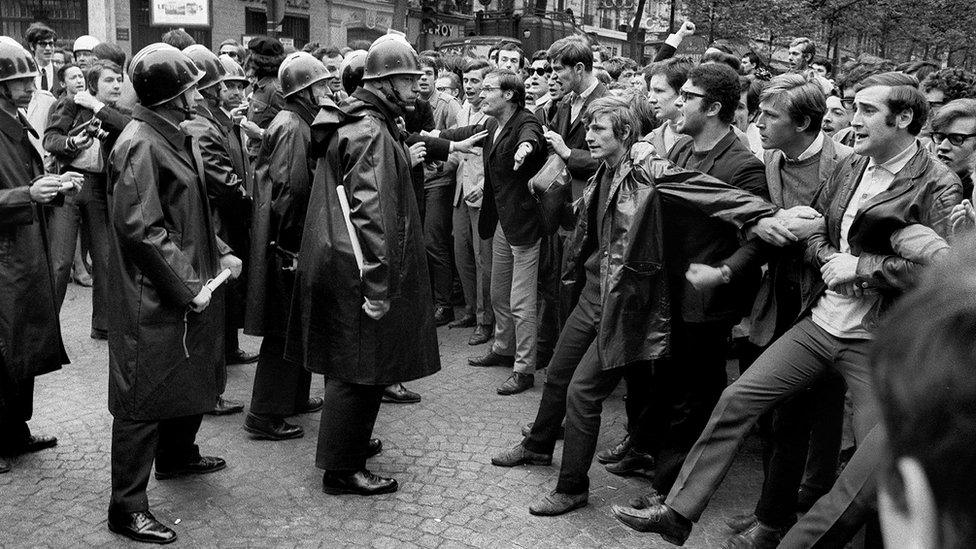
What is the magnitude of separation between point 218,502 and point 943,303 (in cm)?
428

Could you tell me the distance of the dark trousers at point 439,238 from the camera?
8.48 meters

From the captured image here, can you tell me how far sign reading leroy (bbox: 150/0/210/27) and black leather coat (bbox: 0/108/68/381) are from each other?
1167cm

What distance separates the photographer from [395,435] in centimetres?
562

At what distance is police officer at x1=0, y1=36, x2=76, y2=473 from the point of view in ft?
16.0

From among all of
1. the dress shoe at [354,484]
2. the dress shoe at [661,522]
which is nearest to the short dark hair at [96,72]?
the dress shoe at [354,484]

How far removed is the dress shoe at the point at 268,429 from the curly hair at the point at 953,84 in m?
4.96

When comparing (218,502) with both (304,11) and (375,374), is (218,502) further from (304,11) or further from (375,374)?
(304,11)

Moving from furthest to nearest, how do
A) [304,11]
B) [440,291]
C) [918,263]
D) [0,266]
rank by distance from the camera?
1. [304,11]
2. [440,291]
3. [0,266]
4. [918,263]

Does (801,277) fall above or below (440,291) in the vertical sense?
above

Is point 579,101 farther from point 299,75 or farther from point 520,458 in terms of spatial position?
point 520,458

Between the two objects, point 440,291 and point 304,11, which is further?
point 304,11

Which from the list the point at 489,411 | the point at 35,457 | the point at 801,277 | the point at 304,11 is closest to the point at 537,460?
the point at 489,411

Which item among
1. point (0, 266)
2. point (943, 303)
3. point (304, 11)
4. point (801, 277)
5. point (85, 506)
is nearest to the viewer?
point (943, 303)

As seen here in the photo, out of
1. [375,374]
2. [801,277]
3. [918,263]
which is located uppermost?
[918,263]
